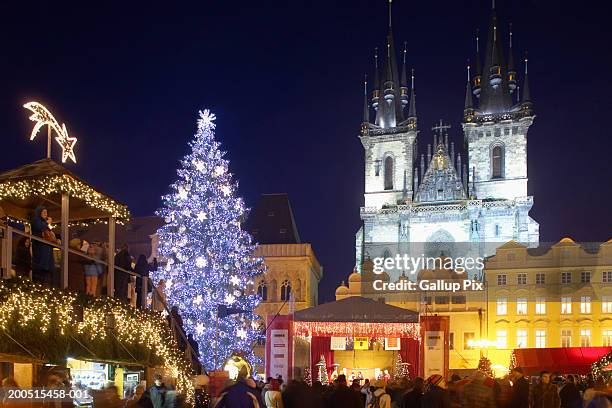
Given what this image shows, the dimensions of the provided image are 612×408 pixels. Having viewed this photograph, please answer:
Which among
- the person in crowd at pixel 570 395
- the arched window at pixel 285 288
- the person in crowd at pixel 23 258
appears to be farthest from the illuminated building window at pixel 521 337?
the person in crowd at pixel 23 258

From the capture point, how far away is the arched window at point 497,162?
58.4 m

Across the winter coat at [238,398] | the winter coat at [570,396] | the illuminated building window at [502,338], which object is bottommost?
the illuminated building window at [502,338]

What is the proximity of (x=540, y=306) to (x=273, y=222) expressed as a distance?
20511 mm

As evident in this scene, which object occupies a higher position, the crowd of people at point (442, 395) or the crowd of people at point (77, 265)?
the crowd of people at point (77, 265)

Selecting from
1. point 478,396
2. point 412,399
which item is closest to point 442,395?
point 478,396

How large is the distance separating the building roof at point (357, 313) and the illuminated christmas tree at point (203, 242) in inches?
178

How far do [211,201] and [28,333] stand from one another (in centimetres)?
1871

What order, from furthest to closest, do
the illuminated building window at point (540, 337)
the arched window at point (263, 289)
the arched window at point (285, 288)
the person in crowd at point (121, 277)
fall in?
the arched window at point (263, 289) → the arched window at point (285, 288) → the illuminated building window at point (540, 337) → the person in crowd at point (121, 277)

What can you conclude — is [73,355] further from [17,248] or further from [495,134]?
[495,134]

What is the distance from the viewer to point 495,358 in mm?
45938

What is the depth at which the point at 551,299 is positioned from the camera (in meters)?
46.3

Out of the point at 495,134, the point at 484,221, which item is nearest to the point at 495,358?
the point at 484,221

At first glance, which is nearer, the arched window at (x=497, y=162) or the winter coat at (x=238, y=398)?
the winter coat at (x=238, y=398)

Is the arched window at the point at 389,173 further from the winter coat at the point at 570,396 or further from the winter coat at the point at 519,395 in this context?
the winter coat at the point at 519,395
